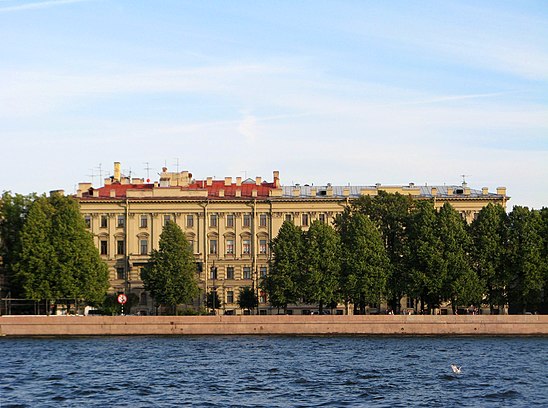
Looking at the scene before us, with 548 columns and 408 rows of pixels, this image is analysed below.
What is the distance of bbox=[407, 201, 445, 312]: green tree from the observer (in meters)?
79.1

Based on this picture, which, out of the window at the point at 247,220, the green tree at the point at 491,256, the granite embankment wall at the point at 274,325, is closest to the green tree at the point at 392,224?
the green tree at the point at 491,256

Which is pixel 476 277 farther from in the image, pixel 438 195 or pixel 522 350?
pixel 438 195

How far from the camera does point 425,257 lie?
Result: 79.5 metres

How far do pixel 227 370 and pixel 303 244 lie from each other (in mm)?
34677

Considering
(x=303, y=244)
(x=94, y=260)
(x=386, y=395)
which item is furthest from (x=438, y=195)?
(x=386, y=395)

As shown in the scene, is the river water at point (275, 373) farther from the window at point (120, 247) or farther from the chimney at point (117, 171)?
the chimney at point (117, 171)

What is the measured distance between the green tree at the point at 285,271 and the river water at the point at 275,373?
1306 cm

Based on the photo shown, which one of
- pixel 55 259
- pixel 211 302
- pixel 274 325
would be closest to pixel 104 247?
pixel 211 302

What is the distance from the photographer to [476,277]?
260ft

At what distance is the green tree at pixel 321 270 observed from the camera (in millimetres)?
81688

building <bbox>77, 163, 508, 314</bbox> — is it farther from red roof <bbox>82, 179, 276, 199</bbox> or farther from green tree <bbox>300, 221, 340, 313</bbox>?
green tree <bbox>300, 221, 340, 313</bbox>

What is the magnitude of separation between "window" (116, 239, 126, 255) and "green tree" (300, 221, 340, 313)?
2571 centimetres

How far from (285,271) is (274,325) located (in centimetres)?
902

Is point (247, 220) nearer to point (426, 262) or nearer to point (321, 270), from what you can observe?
point (321, 270)
